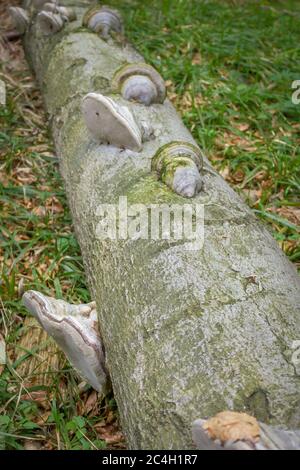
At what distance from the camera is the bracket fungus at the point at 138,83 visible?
11.2ft

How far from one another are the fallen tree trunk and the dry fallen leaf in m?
0.28

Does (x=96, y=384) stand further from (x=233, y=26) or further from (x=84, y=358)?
(x=233, y=26)

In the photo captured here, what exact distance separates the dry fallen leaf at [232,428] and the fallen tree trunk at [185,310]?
280 millimetres

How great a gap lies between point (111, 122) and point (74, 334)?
1143 millimetres

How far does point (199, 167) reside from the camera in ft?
9.25

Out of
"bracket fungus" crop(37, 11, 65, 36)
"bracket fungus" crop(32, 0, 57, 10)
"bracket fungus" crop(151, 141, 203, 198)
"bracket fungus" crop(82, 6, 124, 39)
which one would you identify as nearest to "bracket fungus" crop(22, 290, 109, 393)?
"bracket fungus" crop(151, 141, 203, 198)

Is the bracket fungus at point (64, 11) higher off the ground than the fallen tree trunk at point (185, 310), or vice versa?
the bracket fungus at point (64, 11)

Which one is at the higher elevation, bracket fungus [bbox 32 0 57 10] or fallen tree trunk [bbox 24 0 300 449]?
bracket fungus [bbox 32 0 57 10]

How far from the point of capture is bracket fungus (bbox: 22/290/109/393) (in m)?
2.31

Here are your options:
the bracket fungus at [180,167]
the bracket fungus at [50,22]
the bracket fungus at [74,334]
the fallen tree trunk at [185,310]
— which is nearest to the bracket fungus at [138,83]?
the fallen tree trunk at [185,310]

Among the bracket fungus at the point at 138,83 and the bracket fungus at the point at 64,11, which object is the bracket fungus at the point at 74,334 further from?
the bracket fungus at the point at 64,11

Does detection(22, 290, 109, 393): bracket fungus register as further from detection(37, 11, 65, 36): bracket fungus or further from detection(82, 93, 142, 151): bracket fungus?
detection(37, 11, 65, 36): bracket fungus

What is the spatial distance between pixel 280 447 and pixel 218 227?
3.81ft

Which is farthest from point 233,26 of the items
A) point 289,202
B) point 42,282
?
point 42,282
